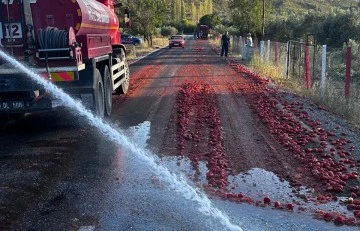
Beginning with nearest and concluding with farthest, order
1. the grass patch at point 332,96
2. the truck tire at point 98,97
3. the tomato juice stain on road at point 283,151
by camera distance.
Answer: the tomato juice stain on road at point 283,151
the truck tire at point 98,97
the grass patch at point 332,96

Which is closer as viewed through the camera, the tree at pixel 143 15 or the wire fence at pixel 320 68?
the wire fence at pixel 320 68

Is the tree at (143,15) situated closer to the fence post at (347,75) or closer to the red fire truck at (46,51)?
the fence post at (347,75)

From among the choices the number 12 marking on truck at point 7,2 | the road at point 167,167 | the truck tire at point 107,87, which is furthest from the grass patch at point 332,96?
the number 12 marking on truck at point 7,2

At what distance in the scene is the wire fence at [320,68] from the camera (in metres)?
13.5

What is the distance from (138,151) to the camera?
27.6ft

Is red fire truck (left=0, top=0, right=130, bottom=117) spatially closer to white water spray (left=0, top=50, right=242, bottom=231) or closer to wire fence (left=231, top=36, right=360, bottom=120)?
white water spray (left=0, top=50, right=242, bottom=231)

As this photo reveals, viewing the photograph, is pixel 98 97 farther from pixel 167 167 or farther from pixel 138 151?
pixel 167 167

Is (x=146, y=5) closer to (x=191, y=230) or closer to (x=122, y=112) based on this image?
(x=122, y=112)

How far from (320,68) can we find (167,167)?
14253mm

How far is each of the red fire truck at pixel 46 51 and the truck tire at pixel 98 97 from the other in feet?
0.07

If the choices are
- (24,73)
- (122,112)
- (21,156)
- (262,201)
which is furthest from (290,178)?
(122,112)

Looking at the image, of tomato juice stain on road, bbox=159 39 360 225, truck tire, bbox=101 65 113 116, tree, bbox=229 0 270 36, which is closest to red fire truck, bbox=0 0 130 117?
truck tire, bbox=101 65 113 116

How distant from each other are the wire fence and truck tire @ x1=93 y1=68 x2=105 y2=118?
5.90m

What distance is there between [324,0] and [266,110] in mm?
146423
